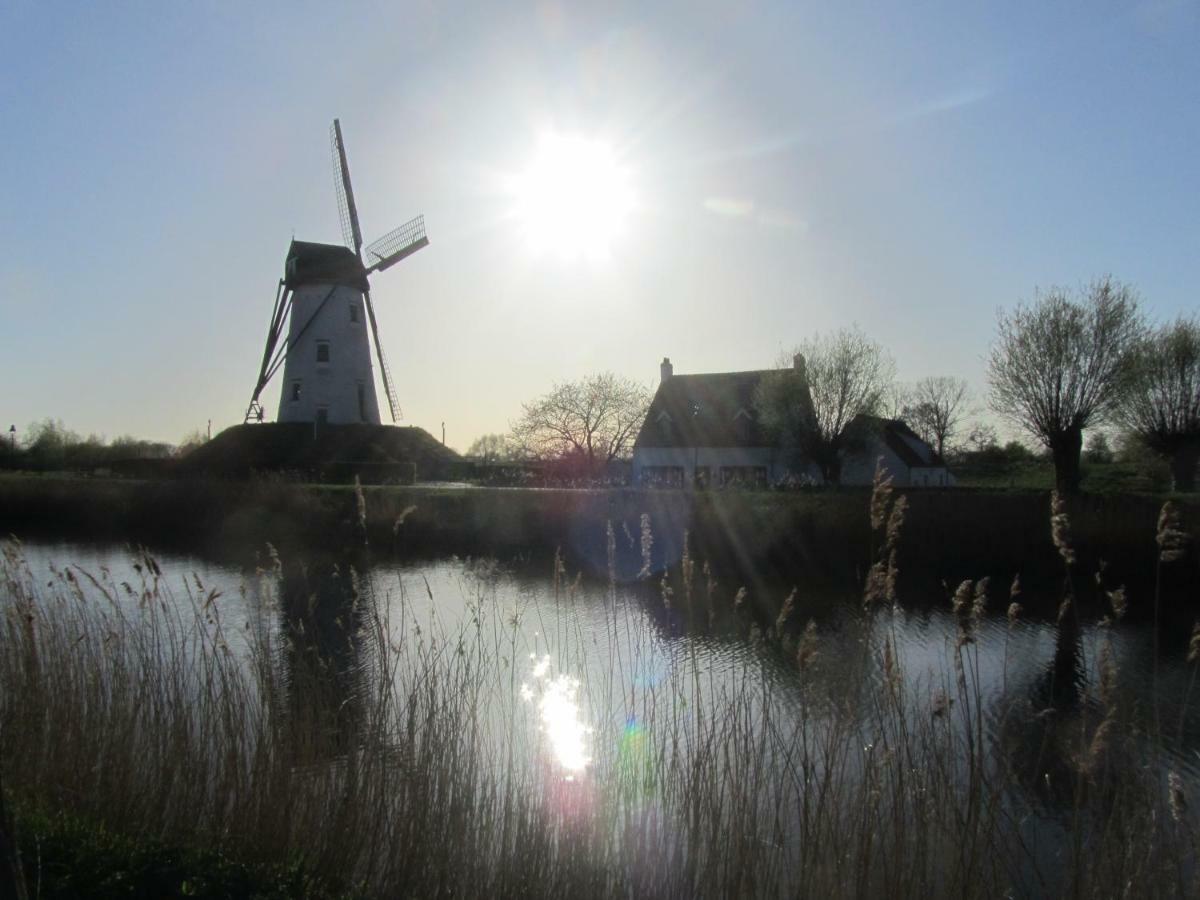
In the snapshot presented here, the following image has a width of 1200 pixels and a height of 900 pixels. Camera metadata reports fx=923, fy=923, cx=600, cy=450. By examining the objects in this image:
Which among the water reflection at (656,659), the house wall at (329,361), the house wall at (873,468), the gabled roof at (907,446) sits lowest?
the water reflection at (656,659)

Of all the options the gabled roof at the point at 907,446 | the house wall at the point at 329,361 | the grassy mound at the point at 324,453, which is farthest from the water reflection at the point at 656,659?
the gabled roof at the point at 907,446

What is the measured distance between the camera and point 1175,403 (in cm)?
3338

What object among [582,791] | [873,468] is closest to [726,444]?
[873,468]

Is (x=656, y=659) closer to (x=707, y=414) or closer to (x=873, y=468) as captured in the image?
(x=873, y=468)

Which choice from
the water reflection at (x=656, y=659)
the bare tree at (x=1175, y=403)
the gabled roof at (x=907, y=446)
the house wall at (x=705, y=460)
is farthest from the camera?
the gabled roof at (x=907, y=446)

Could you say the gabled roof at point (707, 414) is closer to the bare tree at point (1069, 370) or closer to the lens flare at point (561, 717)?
the bare tree at point (1069, 370)

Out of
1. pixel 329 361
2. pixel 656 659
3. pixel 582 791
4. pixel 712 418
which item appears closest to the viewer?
pixel 582 791

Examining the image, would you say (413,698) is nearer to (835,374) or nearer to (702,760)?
(702,760)

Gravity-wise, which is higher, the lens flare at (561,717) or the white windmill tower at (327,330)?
the white windmill tower at (327,330)

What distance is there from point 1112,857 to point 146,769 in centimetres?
460

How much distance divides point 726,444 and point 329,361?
641 inches

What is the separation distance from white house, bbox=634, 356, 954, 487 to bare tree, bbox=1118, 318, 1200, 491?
301 inches

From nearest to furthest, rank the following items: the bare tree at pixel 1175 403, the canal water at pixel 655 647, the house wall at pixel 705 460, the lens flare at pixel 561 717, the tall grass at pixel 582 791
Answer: the tall grass at pixel 582 791 → the canal water at pixel 655 647 → the lens flare at pixel 561 717 → the bare tree at pixel 1175 403 → the house wall at pixel 705 460

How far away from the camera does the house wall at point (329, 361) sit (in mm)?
36625
